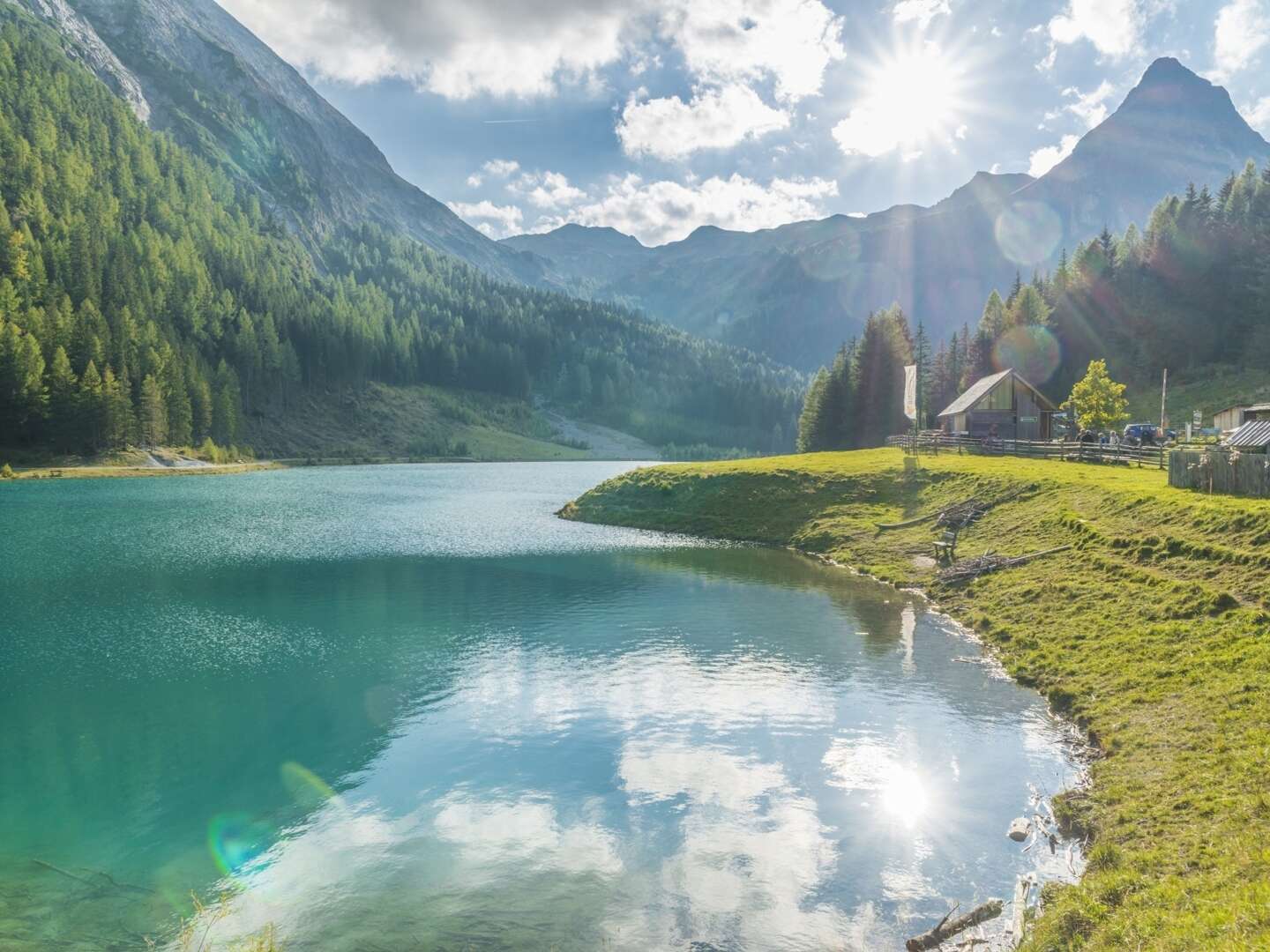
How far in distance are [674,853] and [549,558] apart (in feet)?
135

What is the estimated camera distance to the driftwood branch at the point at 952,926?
13.3 metres

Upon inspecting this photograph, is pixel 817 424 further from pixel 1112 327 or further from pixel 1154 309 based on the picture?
pixel 1154 309

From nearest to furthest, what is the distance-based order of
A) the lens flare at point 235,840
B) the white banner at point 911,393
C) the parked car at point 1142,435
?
the lens flare at point 235,840 → the parked car at point 1142,435 → the white banner at point 911,393

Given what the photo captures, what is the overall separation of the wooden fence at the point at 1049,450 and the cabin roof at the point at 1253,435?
382 centimetres

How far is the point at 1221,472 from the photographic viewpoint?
39188 mm

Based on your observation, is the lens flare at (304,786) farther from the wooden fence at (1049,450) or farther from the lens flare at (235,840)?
the wooden fence at (1049,450)

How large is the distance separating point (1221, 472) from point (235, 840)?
4662 centimetres

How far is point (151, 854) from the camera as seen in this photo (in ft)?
54.4

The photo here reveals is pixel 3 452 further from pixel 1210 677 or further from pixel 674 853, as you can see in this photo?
pixel 1210 677

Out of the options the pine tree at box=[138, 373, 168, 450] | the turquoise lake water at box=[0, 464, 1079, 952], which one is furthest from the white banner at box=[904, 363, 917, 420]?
the pine tree at box=[138, 373, 168, 450]

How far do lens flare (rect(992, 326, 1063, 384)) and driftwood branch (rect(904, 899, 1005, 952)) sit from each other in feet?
492

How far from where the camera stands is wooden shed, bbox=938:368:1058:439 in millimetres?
97500

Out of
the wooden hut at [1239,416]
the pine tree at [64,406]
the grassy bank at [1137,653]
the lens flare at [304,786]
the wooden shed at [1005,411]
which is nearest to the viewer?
the grassy bank at [1137,653]

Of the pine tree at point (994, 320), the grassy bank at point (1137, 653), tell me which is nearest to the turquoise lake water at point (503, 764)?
the grassy bank at point (1137, 653)
